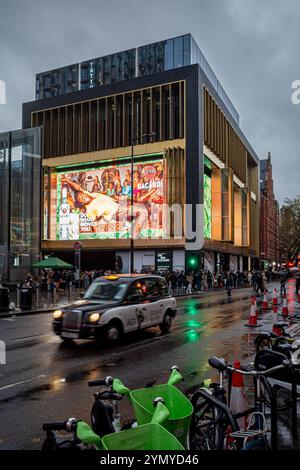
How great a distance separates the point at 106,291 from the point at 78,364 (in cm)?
320

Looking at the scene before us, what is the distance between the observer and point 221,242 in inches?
2185

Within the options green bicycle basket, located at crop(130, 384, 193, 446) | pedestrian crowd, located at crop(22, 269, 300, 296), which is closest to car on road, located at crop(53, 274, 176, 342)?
green bicycle basket, located at crop(130, 384, 193, 446)

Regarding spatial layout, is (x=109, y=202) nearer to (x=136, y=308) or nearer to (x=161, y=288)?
(x=161, y=288)

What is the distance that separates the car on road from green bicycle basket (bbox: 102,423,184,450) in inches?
295

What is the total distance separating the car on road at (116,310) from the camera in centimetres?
1032

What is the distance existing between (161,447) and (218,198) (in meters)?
53.9

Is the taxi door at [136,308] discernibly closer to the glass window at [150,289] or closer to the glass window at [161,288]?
the glass window at [150,289]

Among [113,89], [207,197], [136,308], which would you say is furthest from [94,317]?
[113,89]

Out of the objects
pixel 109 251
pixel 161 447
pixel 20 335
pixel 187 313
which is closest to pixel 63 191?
pixel 109 251

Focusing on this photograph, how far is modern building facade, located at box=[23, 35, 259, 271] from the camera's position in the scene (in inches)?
1847

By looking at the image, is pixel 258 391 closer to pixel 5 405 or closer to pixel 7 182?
pixel 5 405

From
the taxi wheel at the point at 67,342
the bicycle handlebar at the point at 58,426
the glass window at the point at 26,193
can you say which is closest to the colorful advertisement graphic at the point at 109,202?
the glass window at the point at 26,193

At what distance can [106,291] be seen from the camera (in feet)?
38.5

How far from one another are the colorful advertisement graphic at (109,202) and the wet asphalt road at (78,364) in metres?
33.0
